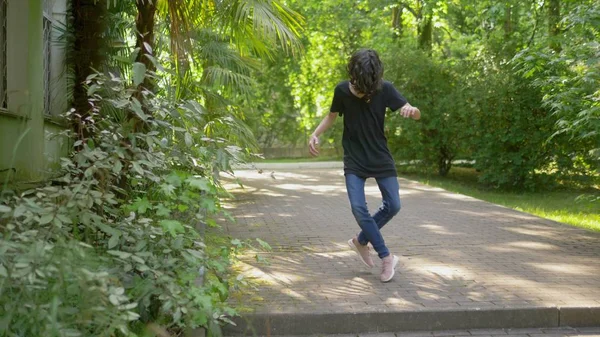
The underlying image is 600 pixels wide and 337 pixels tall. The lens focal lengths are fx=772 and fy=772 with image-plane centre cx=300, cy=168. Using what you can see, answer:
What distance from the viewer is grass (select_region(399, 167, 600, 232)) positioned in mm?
13896

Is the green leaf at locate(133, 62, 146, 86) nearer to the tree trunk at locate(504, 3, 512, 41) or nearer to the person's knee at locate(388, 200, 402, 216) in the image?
the person's knee at locate(388, 200, 402, 216)

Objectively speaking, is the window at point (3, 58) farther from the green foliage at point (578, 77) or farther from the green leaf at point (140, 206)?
the green foliage at point (578, 77)

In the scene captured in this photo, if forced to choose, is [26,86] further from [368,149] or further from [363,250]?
[363,250]

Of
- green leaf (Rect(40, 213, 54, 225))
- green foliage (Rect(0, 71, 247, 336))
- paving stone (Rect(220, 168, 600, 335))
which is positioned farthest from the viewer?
paving stone (Rect(220, 168, 600, 335))

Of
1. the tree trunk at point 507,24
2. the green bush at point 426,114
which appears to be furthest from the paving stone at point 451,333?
the tree trunk at point 507,24

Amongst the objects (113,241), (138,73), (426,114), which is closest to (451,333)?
(113,241)

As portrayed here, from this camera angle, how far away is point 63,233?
4.21m

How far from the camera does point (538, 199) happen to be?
19.4 meters

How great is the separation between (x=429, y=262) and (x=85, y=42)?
4.46 m

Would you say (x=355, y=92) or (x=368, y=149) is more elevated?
(x=355, y=92)

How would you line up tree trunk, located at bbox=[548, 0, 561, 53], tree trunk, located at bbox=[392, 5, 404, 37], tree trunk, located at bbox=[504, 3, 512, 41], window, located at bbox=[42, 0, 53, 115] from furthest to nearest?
tree trunk, located at bbox=[392, 5, 404, 37] → tree trunk, located at bbox=[504, 3, 512, 41] → tree trunk, located at bbox=[548, 0, 561, 53] → window, located at bbox=[42, 0, 53, 115]

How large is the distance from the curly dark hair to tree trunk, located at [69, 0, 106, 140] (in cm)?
335

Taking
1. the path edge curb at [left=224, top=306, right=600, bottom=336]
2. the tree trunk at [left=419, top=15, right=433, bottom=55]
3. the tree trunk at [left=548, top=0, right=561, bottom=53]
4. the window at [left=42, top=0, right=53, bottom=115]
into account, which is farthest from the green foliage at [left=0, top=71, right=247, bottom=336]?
the tree trunk at [left=419, top=15, right=433, bottom=55]

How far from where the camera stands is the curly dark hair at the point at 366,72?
6574 millimetres
